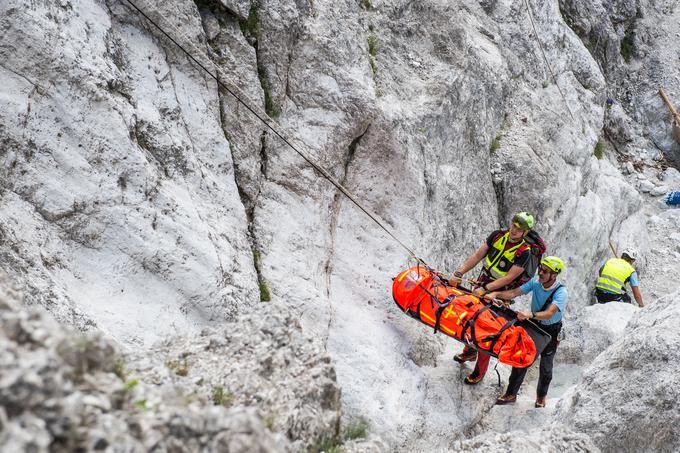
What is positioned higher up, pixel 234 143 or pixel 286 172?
pixel 286 172

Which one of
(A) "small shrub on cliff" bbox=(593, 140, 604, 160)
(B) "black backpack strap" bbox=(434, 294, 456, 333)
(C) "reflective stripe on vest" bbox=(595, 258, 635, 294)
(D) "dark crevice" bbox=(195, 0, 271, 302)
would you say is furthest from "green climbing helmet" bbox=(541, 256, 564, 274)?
(A) "small shrub on cliff" bbox=(593, 140, 604, 160)

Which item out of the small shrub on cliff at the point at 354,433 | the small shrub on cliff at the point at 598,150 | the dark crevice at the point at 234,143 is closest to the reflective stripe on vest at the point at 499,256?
the dark crevice at the point at 234,143

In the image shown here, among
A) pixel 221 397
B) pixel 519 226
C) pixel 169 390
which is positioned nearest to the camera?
pixel 169 390

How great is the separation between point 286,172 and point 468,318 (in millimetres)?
3500

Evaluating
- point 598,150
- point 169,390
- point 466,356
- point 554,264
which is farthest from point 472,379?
point 598,150

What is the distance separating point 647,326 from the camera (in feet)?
24.0

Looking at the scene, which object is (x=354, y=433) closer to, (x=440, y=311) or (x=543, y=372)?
(x=440, y=311)

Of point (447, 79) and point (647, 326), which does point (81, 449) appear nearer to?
point (647, 326)

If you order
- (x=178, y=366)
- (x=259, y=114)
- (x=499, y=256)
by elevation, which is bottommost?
(x=178, y=366)

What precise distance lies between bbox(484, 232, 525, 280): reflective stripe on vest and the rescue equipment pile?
0.65m

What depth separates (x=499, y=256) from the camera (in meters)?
9.14

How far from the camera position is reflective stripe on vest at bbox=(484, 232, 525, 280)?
901 cm

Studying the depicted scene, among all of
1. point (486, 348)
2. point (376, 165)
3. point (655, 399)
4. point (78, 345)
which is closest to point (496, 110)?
point (376, 165)

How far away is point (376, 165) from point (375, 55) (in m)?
2.32
